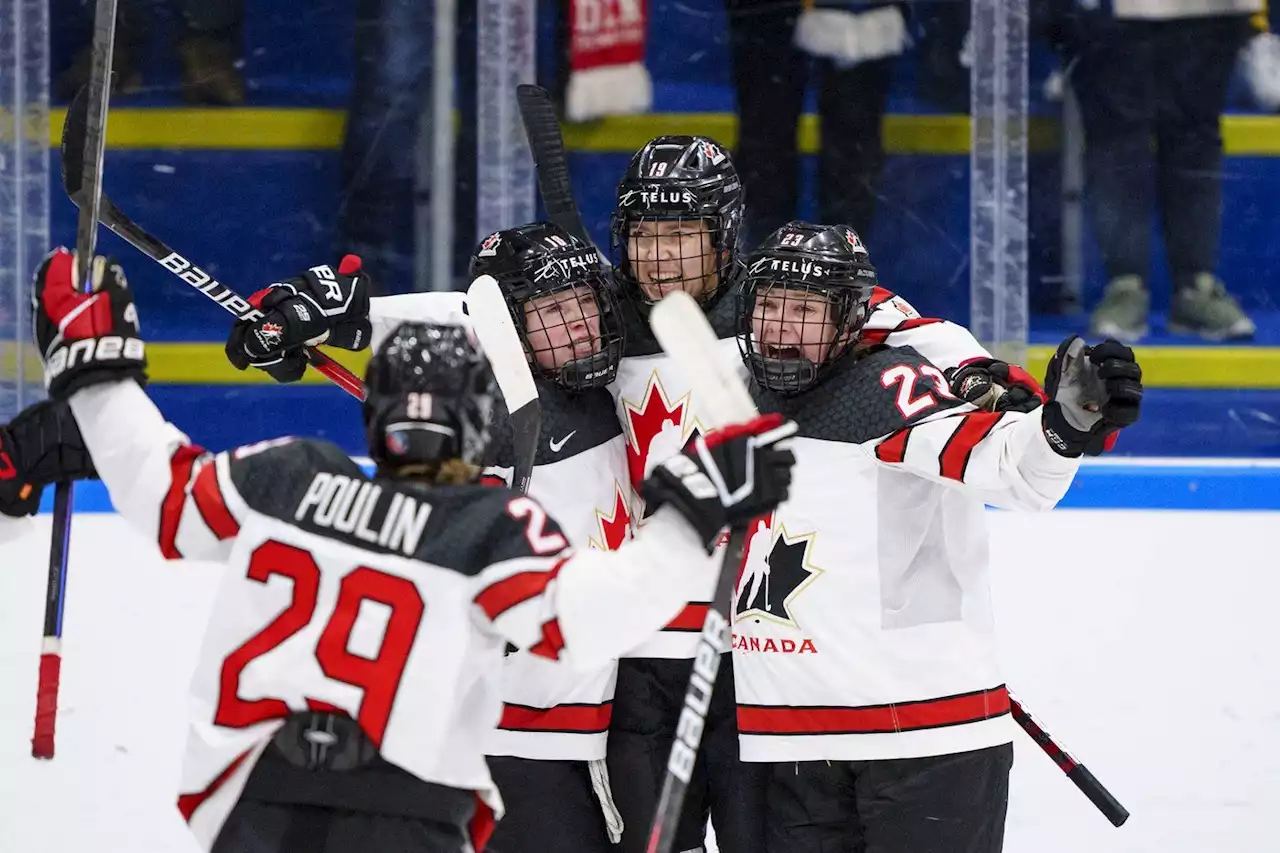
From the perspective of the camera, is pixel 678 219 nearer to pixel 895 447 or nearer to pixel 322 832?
pixel 895 447

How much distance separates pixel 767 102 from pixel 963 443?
1.98 metres

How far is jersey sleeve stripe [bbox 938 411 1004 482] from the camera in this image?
2098 millimetres

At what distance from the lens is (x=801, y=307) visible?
2.24m

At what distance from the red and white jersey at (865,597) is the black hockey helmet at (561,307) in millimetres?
275

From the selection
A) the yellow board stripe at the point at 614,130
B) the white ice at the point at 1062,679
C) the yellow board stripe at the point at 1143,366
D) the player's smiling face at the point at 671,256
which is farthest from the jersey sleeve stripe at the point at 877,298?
the yellow board stripe at the point at 614,130

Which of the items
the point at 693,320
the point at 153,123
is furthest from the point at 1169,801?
the point at 153,123

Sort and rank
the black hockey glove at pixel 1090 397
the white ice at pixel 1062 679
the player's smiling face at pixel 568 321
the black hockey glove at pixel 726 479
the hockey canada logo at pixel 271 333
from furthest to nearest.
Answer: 1. the white ice at pixel 1062 679
2. the hockey canada logo at pixel 271 333
3. the player's smiling face at pixel 568 321
4. the black hockey glove at pixel 1090 397
5. the black hockey glove at pixel 726 479

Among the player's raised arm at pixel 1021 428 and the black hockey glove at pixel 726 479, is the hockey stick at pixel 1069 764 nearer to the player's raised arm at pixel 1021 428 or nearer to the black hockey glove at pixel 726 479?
the player's raised arm at pixel 1021 428

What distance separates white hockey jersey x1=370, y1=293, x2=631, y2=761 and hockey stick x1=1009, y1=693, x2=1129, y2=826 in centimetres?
60

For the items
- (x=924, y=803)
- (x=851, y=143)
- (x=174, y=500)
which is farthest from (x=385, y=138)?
(x=174, y=500)

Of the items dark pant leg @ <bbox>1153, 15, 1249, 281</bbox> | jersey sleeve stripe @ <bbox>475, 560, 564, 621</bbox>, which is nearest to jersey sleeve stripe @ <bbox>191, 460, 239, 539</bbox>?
jersey sleeve stripe @ <bbox>475, 560, 564, 621</bbox>

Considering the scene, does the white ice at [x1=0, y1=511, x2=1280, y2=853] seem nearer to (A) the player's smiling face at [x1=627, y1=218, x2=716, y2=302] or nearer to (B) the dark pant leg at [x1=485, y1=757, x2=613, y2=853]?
(B) the dark pant leg at [x1=485, y1=757, x2=613, y2=853]

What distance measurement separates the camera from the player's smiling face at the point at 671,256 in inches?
95.2

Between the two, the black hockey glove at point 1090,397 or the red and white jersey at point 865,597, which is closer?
the black hockey glove at point 1090,397
